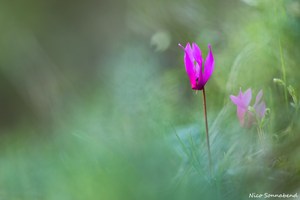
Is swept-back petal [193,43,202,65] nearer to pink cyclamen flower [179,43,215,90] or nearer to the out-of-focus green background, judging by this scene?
pink cyclamen flower [179,43,215,90]

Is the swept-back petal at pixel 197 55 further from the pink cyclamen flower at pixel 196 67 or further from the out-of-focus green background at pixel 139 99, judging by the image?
the out-of-focus green background at pixel 139 99

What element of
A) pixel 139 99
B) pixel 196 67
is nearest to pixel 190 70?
pixel 196 67

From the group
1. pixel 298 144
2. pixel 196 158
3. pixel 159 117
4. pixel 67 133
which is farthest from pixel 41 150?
pixel 298 144

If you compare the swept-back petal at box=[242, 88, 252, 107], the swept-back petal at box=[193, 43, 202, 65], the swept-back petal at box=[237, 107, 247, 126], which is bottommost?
the swept-back petal at box=[237, 107, 247, 126]

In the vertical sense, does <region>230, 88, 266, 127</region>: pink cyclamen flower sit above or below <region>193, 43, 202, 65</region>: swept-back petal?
below

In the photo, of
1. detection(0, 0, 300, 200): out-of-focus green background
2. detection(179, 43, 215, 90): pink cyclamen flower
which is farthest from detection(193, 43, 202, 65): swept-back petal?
detection(0, 0, 300, 200): out-of-focus green background

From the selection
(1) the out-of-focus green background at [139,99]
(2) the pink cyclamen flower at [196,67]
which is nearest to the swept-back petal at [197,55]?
(2) the pink cyclamen flower at [196,67]

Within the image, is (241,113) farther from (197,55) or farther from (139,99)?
(139,99)

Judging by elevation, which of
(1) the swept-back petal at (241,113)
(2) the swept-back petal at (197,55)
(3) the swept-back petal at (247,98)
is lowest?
(1) the swept-back petal at (241,113)

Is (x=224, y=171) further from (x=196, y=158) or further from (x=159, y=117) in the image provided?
(x=159, y=117)
